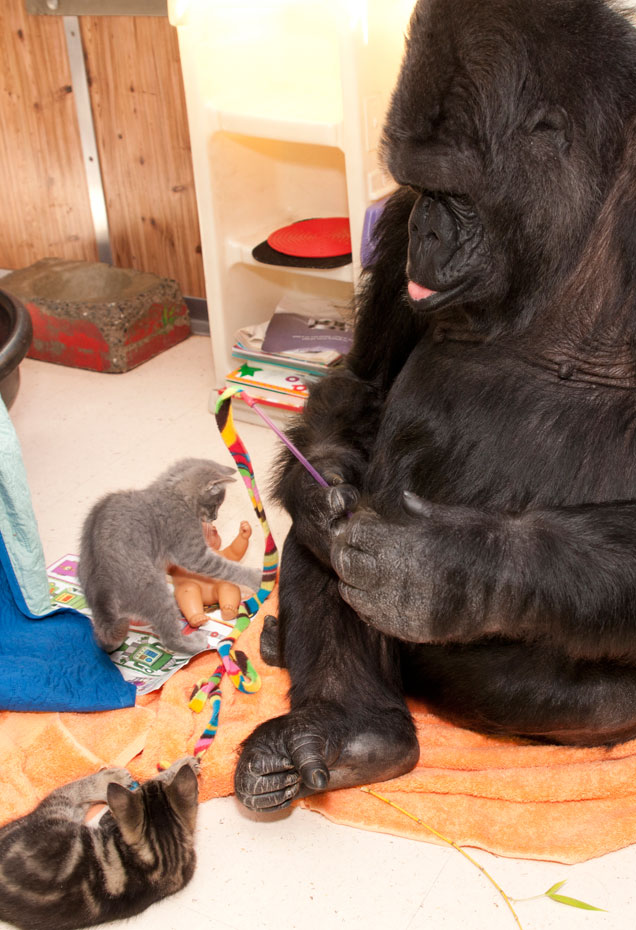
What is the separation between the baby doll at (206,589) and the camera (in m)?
2.43

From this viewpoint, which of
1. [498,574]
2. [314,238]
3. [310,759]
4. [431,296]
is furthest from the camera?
[314,238]

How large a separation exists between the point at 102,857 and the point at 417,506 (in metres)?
0.79

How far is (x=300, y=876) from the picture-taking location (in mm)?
1794

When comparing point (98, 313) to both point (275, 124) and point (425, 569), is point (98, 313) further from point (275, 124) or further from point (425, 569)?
point (425, 569)

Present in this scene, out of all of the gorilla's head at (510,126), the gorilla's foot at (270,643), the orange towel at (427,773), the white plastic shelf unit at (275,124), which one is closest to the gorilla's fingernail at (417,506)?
the gorilla's head at (510,126)

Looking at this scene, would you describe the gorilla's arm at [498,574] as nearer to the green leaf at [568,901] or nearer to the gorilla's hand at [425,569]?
the gorilla's hand at [425,569]

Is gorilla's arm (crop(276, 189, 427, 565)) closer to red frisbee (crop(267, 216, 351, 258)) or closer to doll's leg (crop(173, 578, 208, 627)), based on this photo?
doll's leg (crop(173, 578, 208, 627))

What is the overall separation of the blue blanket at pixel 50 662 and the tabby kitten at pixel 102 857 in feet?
0.95

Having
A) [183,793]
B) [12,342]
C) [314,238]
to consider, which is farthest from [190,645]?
[314,238]

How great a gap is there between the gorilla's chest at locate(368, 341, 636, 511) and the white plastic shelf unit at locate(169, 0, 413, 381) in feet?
3.89

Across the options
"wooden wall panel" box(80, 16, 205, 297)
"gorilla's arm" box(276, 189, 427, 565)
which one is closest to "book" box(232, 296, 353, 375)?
"wooden wall panel" box(80, 16, 205, 297)

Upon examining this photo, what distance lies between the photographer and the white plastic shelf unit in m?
2.87

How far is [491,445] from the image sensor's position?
1.75 metres

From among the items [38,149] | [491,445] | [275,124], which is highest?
[275,124]
